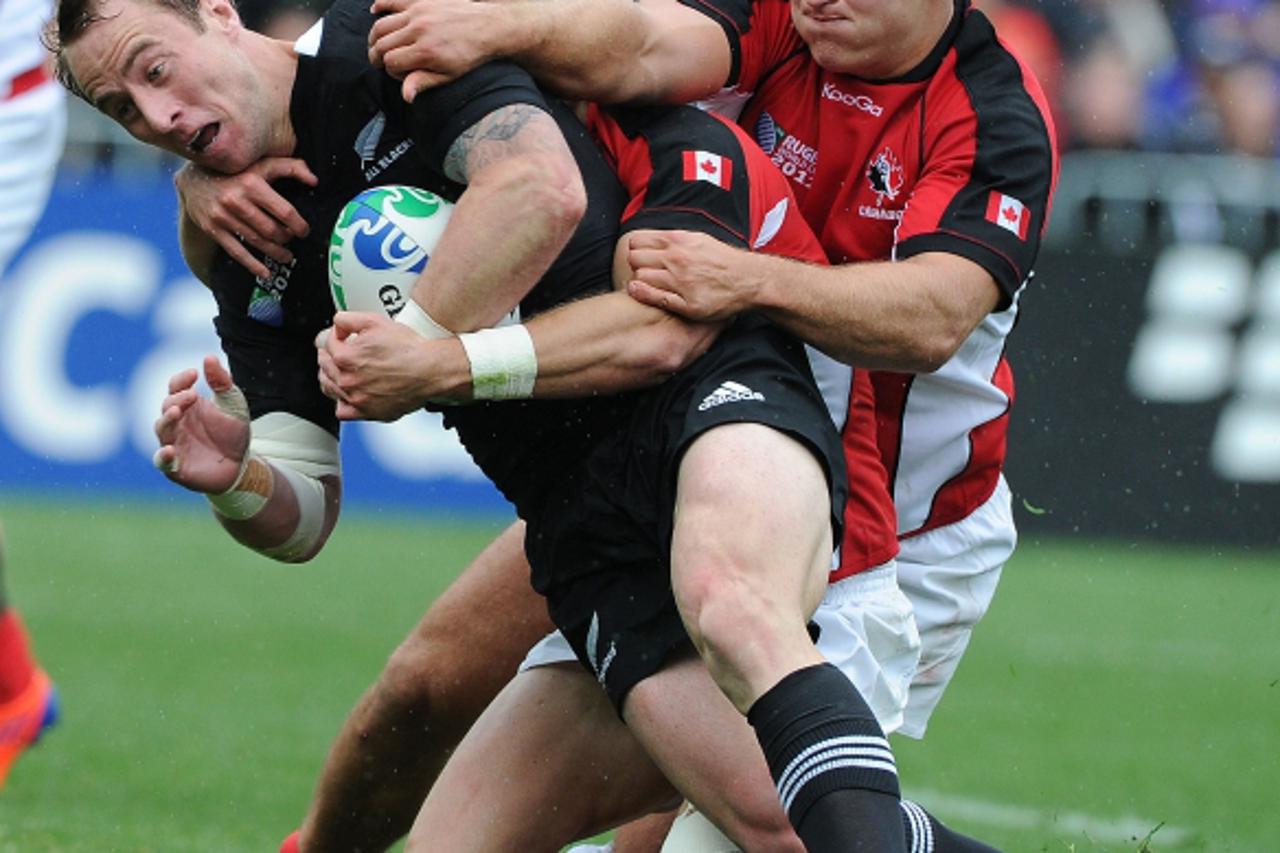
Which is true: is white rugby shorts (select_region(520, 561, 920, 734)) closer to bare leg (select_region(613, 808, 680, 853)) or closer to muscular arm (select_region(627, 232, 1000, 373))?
muscular arm (select_region(627, 232, 1000, 373))

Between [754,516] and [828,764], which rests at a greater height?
[754,516]

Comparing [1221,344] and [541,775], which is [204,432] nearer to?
[541,775]

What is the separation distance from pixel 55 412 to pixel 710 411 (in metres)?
8.36

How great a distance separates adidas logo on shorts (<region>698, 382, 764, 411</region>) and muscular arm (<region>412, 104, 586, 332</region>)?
40 cm

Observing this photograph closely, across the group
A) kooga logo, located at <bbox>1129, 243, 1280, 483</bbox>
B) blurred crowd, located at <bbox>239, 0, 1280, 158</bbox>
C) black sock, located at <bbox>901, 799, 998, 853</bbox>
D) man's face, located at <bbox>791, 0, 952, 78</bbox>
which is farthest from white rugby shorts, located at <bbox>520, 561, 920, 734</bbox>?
blurred crowd, located at <bbox>239, 0, 1280, 158</bbox>

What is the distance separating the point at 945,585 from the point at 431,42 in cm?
185

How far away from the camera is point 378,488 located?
12.2 m

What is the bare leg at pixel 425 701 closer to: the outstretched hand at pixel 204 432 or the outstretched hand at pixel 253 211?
the outstretched hand at pixel 204 432

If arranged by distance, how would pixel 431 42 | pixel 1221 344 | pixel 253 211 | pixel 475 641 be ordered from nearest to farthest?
pixel 431 42 < pixel 253 211 < pixel 475 641 < pixel 1221 344

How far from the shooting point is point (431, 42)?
13.8 feet

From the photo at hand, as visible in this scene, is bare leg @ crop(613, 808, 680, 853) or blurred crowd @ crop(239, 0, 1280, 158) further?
blurred crowd @ crop(239, 0, 1280, 158)

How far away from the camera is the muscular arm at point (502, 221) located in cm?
408

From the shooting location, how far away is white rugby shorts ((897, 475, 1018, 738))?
202 inches

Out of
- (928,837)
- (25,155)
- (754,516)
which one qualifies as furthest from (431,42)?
(25,155)
